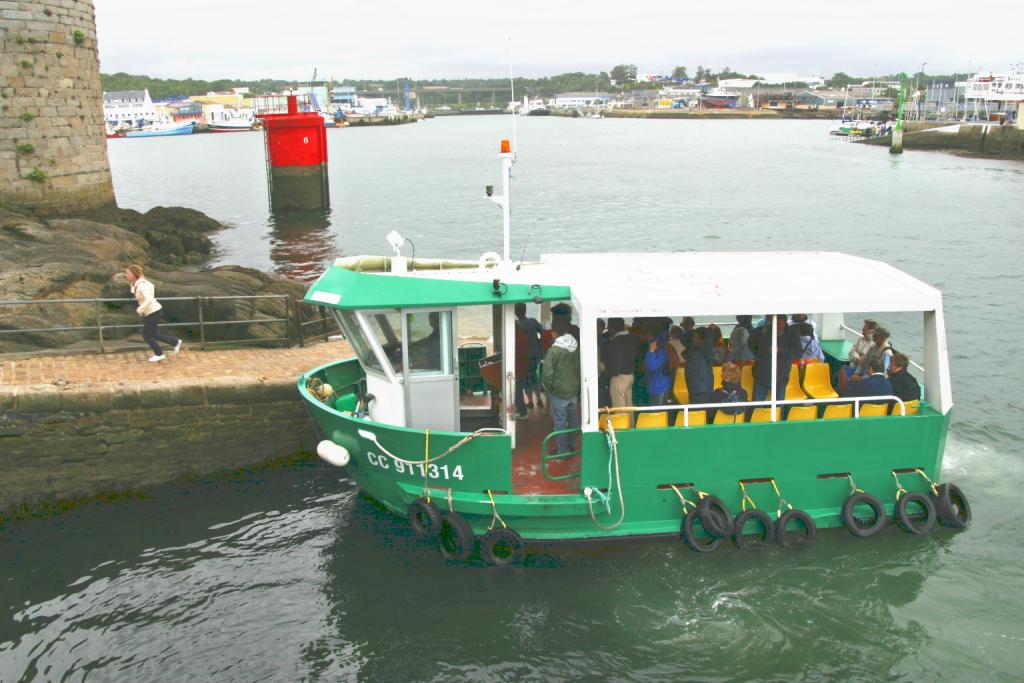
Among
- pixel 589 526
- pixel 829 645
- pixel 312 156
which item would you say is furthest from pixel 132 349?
pixel 312 156

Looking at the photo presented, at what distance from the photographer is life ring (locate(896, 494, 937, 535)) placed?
1023 cm

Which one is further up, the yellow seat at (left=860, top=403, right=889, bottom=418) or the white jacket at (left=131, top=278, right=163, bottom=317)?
the white jacket at (left=131, top=278, right=163, bottom=317)

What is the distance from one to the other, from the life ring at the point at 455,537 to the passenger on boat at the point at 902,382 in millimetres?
5217

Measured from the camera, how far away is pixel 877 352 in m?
10.7

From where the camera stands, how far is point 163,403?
1212cm

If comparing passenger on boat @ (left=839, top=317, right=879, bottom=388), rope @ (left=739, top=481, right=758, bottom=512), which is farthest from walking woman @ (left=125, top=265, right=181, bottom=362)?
passenger on boat @ (left=839, top=317, right=879, bottom=388)

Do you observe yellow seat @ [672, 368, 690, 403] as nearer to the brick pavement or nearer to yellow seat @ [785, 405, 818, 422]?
yellow seat @ [785, 405, 818, 422]

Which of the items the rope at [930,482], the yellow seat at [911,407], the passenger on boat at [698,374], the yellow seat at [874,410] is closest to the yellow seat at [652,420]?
the passenger on boat at [698,374]

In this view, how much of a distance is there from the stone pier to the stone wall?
0.01 m

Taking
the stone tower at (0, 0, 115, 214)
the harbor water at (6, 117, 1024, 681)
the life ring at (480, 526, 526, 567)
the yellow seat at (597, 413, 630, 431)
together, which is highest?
the stone tower at (0, 0, 115, 214)

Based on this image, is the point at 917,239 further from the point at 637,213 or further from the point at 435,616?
the point at 435,616

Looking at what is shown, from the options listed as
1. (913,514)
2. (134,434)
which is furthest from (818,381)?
(134,434)

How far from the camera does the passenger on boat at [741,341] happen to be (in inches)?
425

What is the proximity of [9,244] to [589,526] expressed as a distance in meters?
15.3
